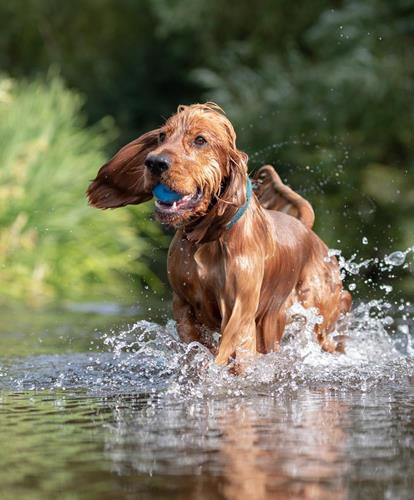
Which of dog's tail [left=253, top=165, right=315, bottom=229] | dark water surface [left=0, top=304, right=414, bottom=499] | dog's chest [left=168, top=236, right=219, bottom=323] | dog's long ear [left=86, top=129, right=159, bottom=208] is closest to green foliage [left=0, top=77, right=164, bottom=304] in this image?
Answer: dog's tail [left=253, top=165, right=315, bottom=229]

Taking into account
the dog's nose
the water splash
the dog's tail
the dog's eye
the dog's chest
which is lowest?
the water splash

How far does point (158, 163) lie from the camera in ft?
18.5

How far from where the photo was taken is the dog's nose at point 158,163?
562 cm

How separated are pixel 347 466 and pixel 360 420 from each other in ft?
3.18

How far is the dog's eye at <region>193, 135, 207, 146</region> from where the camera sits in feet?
19.1

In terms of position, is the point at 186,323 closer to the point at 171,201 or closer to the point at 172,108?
the point at 171,201

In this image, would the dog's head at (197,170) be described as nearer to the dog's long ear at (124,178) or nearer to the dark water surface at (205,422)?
the dog's long ear at (124,178)

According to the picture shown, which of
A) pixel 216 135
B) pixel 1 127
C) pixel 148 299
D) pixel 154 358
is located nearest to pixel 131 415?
pixel 216 135

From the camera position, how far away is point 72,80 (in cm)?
2962

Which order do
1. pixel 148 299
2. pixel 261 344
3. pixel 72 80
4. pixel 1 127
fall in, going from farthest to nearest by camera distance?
1. pixel 72 80
2. pixel 1 127
3. pixel 148 299
4. pixel 261 344

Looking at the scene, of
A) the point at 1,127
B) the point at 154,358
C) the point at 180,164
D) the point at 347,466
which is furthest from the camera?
the point at 1,127

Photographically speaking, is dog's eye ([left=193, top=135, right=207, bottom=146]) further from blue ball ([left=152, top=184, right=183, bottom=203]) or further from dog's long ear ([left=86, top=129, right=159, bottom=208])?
dog's long ear ([left=86, top=129, right=159, bottom=208])

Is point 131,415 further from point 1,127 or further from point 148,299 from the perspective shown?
point 1,127

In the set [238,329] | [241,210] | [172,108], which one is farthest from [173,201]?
[172,108]
